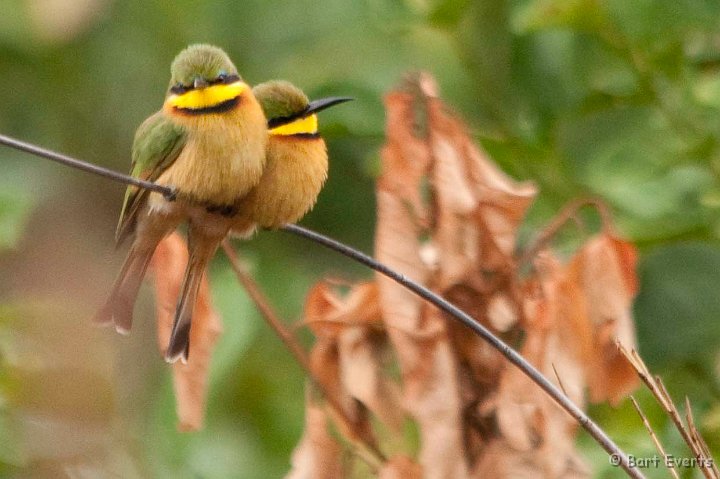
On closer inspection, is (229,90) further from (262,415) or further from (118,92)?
(118,92)

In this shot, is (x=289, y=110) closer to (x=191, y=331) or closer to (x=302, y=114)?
(x=302, y=114)

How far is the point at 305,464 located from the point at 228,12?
181 centimetres

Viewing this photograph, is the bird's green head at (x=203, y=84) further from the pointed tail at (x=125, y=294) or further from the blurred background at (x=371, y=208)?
the blurred background at (x=371, y=208)

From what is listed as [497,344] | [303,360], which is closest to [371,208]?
[303,360]

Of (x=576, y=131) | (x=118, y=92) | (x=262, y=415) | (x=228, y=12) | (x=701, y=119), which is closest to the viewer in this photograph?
(x=701, y=119)

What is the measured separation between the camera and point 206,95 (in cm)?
227

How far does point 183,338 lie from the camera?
219 cm

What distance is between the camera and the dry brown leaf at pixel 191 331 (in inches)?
84.7

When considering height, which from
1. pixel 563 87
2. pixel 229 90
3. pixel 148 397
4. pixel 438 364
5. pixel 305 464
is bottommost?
pixel 148 397

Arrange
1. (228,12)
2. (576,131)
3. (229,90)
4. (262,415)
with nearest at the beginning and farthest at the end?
(229,90) → (576,131) → (262,415) → (228,12)

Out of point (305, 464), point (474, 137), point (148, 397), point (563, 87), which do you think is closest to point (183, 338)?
point (305, 464)

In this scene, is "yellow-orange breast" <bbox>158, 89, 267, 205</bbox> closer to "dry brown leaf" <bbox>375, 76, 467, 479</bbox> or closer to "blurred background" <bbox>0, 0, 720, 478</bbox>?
"dry brown leaf" <bbox>375, 76, 467, 479</bbox>

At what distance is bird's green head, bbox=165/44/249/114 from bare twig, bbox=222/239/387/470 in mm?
→ 223

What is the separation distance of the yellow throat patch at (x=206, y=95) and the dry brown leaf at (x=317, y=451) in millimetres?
489
